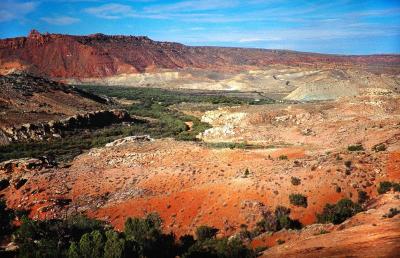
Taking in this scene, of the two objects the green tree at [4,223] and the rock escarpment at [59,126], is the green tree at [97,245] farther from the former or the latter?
the rock escarpment at [59,126]

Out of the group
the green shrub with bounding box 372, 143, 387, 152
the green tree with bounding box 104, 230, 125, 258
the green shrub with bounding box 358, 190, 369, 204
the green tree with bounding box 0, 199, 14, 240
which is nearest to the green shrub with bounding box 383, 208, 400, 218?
the green shrub with bounding box 358, 190, 369, 204

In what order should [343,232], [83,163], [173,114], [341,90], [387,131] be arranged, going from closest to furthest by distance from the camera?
[343,232]
[83,163]
[387,131]
[173,114]
[341,90]

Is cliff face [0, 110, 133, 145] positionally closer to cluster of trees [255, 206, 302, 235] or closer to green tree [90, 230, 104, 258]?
green tree [90, 230, 104, 258]

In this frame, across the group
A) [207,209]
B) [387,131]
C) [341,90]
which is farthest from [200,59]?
[207,209]

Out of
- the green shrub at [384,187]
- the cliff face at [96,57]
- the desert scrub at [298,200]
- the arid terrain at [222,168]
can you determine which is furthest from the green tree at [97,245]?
the cliff face at [96,57]

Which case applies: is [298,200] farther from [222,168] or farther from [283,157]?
[283,157]

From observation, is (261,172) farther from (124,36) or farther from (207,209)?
(124,36)
